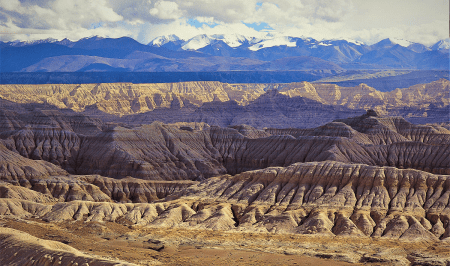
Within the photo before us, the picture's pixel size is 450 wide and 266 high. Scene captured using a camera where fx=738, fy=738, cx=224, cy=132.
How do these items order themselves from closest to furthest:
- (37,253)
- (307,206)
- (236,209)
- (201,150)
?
(37,253) < (307,206) < (236,209) < (201,150)

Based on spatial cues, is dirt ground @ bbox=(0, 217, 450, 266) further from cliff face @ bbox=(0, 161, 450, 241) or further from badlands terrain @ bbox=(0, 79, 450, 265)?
cliff face @ bbox=(0, 161, 450, 241)

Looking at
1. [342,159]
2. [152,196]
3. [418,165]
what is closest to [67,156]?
[152,196]

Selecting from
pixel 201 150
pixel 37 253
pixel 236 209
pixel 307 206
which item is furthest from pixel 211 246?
pixel 201 150

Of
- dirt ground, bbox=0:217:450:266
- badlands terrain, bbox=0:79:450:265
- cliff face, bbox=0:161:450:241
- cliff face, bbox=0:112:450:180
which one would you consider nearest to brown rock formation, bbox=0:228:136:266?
badlands terrain, bbox=0:79:450:265

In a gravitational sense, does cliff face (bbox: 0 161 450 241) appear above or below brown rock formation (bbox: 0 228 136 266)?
below

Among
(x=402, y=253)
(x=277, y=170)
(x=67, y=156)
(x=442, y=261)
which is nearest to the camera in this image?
(x=442, y=261)

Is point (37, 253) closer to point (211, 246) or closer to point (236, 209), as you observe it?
point (211, 246)

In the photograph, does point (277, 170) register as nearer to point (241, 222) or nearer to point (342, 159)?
point (241, 222)

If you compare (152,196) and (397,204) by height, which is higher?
(397,204)

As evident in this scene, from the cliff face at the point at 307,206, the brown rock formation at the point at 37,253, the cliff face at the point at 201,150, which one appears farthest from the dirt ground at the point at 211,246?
the cliff face at the point at 201,150
